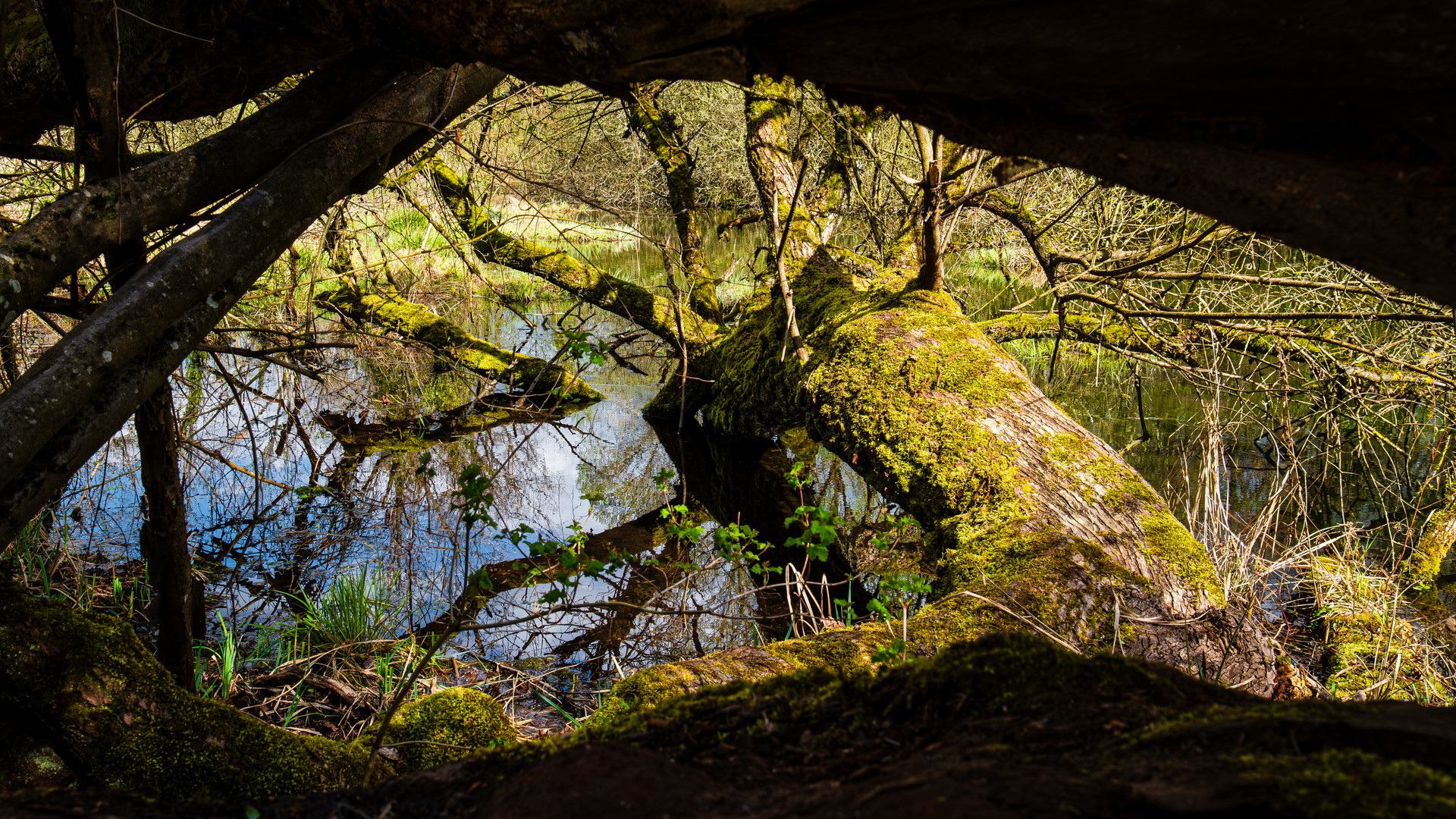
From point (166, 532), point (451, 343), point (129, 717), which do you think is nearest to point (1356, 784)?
point (129, 717)

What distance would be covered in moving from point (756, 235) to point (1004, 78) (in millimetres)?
14496

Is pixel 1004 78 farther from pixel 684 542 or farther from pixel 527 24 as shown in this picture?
pixel 684 542

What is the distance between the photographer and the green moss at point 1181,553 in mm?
3002

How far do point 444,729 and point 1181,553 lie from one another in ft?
9.27

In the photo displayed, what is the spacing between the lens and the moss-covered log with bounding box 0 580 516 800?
5.86 feet

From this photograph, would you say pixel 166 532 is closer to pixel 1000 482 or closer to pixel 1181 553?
pixel 1000 482

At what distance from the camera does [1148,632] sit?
2.78 meters

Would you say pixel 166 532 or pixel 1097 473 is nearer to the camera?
pixel 166 532

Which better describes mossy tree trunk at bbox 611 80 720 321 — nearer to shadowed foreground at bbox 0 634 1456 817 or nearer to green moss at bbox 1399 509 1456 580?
green moss at bbox 1399 509 1456 580

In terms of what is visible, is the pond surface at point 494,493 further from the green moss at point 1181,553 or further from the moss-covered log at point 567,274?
the moss-covered log at point 567,274

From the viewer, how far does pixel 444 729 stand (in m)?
2.53

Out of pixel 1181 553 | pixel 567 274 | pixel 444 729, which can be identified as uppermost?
pixel 567 274

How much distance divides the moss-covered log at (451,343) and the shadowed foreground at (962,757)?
674 cm

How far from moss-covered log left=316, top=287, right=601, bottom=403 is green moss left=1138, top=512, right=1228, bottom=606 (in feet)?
19.1
